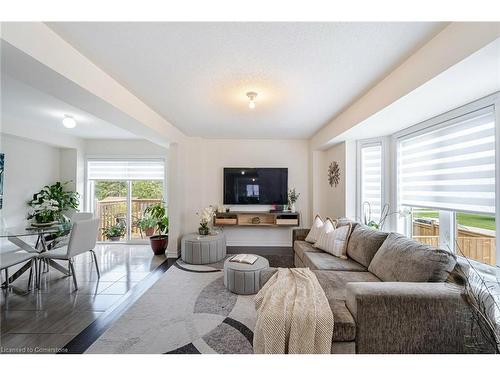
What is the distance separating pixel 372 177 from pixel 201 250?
306 centimetres

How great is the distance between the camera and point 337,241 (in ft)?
8.54

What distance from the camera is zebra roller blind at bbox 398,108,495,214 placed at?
1768 millimetres

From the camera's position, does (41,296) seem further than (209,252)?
No

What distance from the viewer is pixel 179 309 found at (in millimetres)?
2152

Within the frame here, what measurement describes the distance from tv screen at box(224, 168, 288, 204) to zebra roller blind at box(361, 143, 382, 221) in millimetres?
1506

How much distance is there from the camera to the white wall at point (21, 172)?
3.62 meters

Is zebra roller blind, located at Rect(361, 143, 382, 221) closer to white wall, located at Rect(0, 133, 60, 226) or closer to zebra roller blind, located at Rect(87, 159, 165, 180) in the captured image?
zebra roller blind, located at Rect(87, 159, 165, 180)

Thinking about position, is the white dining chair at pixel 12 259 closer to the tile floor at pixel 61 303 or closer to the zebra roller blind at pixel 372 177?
the tile floor at pixel 61 303

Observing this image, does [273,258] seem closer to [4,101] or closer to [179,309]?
[179,309]

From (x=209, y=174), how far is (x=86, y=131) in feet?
8.54

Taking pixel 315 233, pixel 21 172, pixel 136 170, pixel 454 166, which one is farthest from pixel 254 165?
pixel 21 172

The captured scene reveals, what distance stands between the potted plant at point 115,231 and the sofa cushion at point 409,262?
507 cm

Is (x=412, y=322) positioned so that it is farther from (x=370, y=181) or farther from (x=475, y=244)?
(x=370, y=181)
